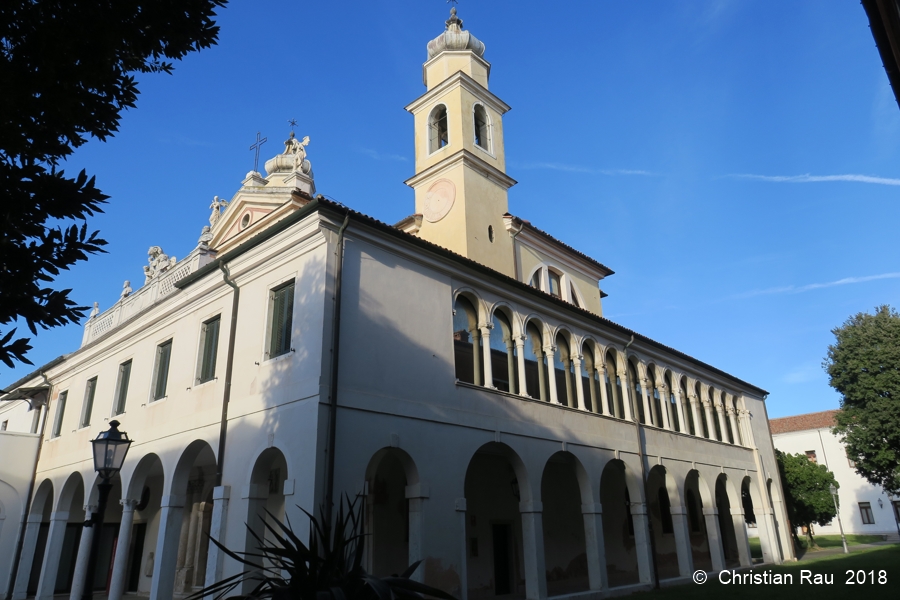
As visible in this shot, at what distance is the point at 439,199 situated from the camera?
1962cm

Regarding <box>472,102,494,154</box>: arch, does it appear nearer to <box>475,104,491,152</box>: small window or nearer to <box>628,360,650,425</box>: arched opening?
<box>475,104,491,152</box>: small window

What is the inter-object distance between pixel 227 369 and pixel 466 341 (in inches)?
204

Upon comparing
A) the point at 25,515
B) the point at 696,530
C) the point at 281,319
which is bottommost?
the point at 696,530

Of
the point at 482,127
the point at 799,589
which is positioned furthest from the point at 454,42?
the point at 799,589

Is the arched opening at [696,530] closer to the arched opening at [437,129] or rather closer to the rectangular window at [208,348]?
the arched opening at [437,129]

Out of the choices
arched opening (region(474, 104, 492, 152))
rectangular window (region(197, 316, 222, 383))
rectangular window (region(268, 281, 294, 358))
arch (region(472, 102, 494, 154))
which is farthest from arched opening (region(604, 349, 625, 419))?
rectangular window (region(197, 316, 222, 383))

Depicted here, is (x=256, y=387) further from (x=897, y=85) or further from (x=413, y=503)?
(x=897, y=85)

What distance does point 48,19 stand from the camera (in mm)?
5703

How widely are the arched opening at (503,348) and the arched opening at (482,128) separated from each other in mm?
7991

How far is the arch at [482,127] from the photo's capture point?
2092cm

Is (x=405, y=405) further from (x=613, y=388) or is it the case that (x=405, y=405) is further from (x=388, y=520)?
(x=613, y=388)

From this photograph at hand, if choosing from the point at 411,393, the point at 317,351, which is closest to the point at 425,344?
the point at 411,393

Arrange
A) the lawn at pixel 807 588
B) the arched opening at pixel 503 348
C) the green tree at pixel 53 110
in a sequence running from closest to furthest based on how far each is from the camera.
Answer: the green tree at pixel 53 110, the lawn at pixel 807 588, the arched opening at pixel 503 348

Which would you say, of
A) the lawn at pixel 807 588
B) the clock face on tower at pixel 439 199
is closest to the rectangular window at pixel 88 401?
the clock face on tower at pixel 439 199
